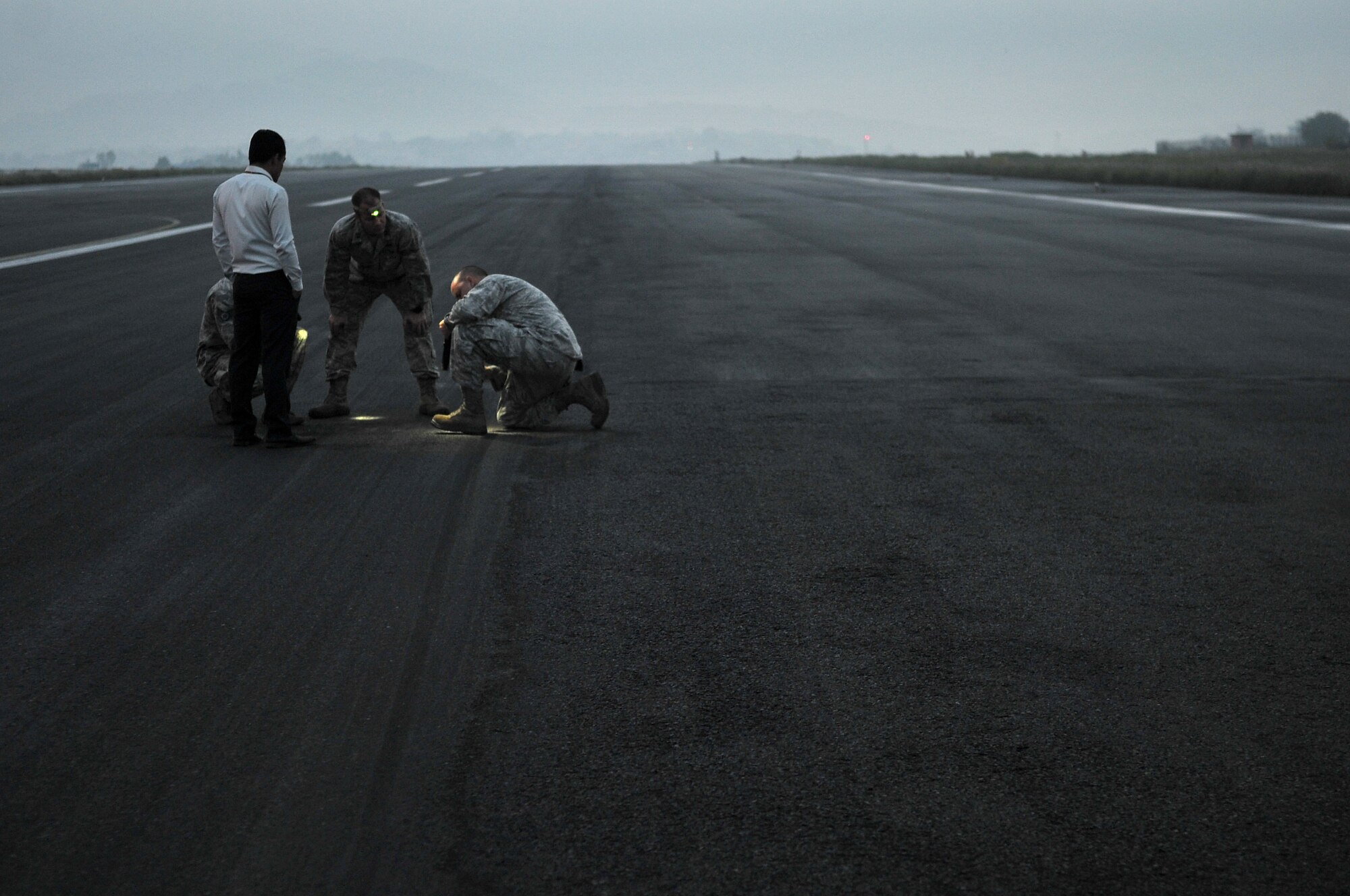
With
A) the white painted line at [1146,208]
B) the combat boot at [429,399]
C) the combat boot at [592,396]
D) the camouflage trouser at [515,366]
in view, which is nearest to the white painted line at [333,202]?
the white painted line at [1146,208]

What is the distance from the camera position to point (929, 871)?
2.92 metres

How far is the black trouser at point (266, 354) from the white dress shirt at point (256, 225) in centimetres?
10

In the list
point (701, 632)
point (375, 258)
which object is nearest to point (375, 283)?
point (375, 258)

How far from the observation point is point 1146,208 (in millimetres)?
29078

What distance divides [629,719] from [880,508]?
2460mm

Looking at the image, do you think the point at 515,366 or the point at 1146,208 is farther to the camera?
the point at 1146,208

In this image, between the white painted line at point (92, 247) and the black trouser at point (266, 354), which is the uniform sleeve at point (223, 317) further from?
the white painted line at point (92, 247)

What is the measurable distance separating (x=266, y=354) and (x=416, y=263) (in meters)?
1.25

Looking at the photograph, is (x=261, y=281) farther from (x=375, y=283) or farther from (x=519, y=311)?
(x=519, y=311)

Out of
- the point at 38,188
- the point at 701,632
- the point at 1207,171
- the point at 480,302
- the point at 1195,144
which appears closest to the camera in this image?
the point at 701,632

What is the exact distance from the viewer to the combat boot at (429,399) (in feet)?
26.3

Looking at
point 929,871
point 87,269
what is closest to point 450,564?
point 929,871

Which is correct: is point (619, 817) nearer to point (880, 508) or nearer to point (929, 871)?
point (929, 871)

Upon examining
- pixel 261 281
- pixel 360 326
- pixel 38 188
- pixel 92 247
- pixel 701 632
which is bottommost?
pixel 701 632
